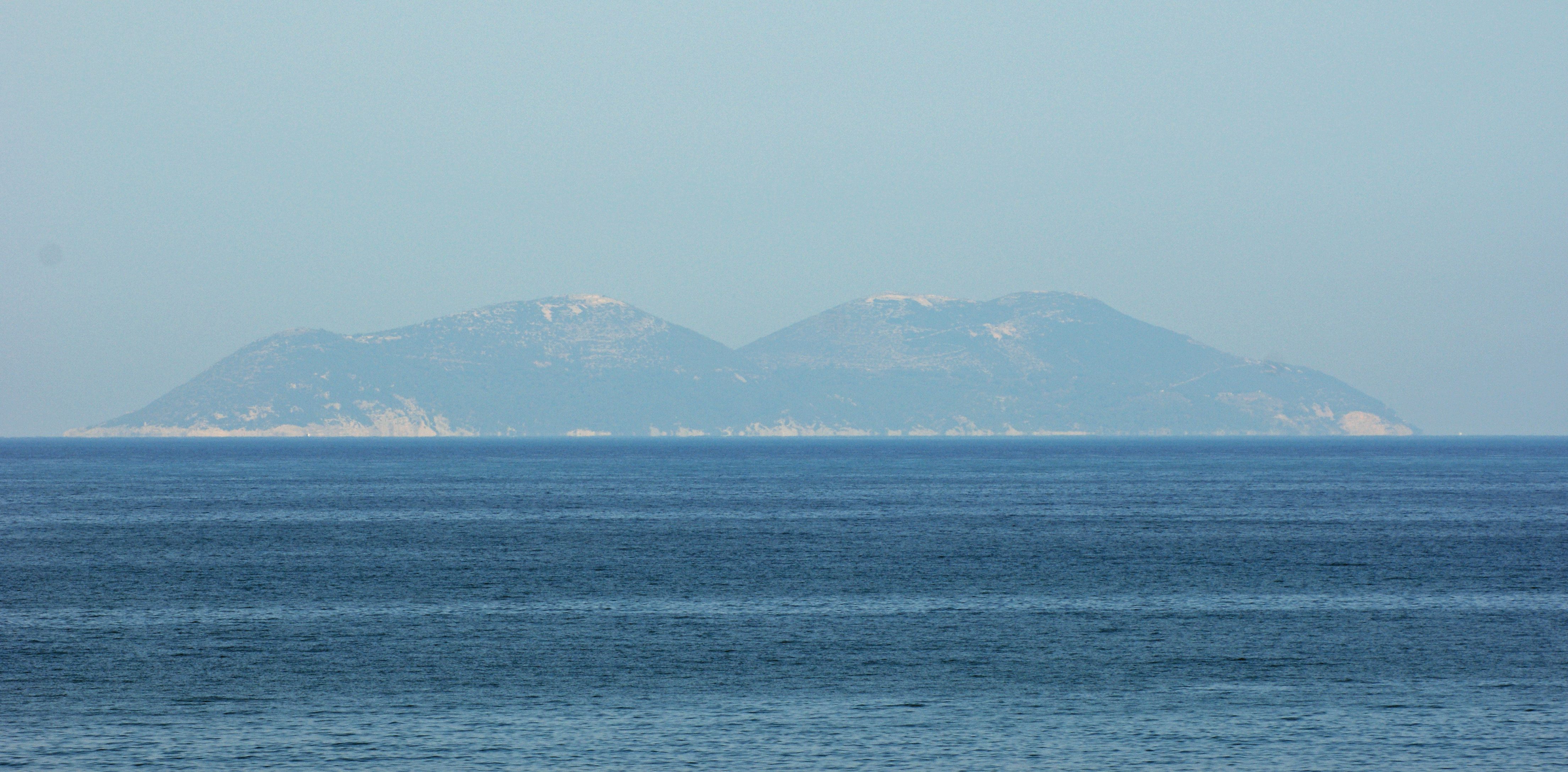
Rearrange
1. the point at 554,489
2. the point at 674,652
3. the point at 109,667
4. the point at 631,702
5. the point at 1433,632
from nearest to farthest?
1. the point at 631,702
2. the point at 109,667
3. the point at 674,652
4. the point at 1433,632
5. the point at 554,489

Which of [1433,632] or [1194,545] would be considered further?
[1194,545]

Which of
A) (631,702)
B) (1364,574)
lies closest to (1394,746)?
(631,702)

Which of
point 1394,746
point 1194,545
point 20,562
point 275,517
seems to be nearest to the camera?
point 1394,746

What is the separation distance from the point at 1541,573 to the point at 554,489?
114703 mm

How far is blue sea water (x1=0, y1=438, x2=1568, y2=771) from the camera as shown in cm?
3488

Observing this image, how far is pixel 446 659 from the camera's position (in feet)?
153

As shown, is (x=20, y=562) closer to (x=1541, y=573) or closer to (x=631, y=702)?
→ (x=631, y=702)

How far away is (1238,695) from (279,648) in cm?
2972

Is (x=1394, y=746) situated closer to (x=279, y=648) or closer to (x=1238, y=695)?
(x=1238, y=695)

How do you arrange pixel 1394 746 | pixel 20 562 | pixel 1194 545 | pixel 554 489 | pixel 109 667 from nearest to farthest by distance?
pixel 1394 746 < pixel 109 667 < pixel 20 562 < pixel 1194 545 < pixel 554 489

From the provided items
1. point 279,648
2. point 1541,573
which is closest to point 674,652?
point 279,648

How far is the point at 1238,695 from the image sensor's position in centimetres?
4072

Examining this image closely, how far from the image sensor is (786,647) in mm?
48969

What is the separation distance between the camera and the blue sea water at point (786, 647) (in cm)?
3488
